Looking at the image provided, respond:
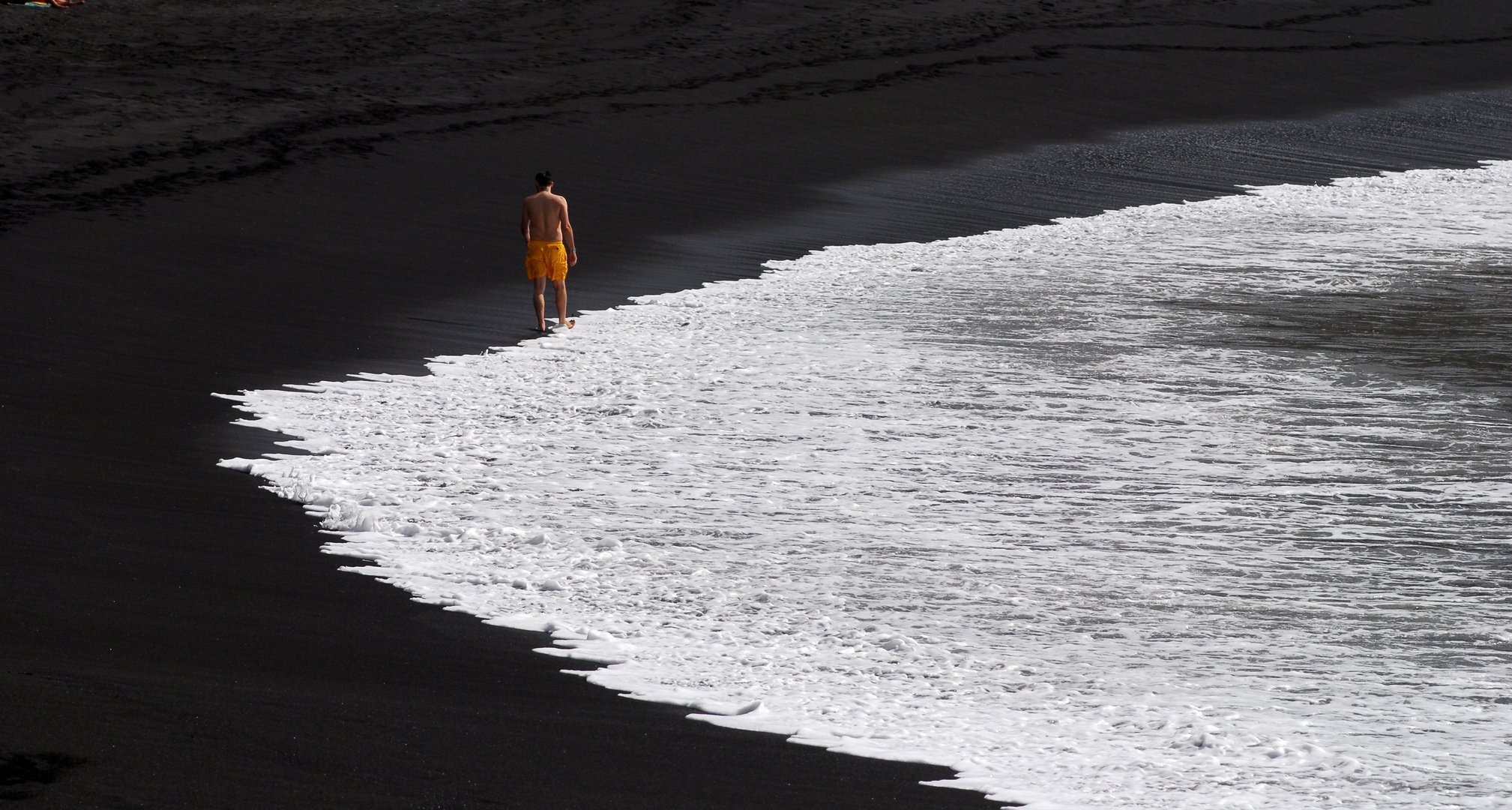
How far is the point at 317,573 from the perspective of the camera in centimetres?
800

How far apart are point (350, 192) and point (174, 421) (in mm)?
6620

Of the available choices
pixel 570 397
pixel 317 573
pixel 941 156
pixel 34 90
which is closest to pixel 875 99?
pixel 941 156

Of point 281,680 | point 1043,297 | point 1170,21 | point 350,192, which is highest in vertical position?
point 1170,21

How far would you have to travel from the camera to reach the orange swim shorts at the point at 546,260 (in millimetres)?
13273

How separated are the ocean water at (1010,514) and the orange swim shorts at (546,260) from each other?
1.87 feet

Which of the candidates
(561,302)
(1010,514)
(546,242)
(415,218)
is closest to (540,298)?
(561,302)

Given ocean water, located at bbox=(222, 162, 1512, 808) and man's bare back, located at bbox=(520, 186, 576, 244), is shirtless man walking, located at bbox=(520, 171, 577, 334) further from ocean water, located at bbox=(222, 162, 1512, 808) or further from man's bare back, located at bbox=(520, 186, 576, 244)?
ocean water, located at bbox=(222, 162, 1512, 808)

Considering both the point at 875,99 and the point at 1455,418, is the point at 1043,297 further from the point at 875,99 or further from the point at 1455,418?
the point at 875,99

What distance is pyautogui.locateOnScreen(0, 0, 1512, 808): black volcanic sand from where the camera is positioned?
20.2 ft

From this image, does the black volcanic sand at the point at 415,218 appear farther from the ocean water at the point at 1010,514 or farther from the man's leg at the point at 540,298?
the ocean water at the point at 1010,514

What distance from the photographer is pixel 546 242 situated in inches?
524

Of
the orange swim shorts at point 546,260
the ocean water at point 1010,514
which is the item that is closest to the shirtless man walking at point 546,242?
the orange swim shorts at point 546,260

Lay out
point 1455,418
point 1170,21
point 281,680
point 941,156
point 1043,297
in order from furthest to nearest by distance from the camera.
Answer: point 1170,21 < point 941,156 < point 1043,297 < point 1455,418 < point 281,680

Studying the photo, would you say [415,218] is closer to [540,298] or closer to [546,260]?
→ [546,260]
